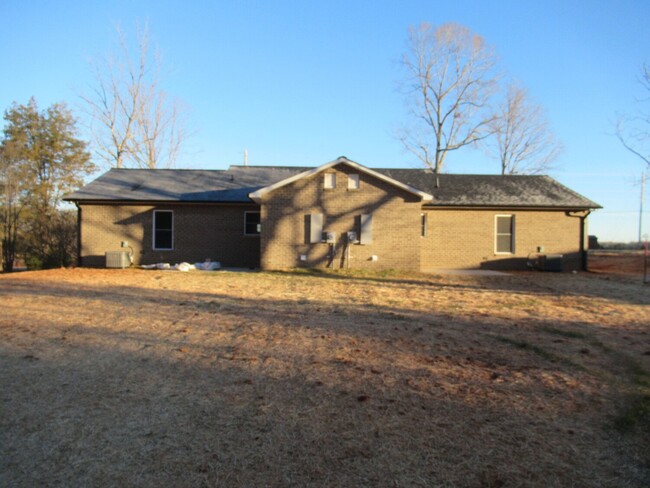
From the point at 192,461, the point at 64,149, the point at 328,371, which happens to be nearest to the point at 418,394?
the point at 328,371

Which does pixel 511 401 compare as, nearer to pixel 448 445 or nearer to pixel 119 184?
pixel 448 445

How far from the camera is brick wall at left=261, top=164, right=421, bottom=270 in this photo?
1612cm

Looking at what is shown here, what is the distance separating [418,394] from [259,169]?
19.2 metres

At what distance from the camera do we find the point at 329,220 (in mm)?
16203

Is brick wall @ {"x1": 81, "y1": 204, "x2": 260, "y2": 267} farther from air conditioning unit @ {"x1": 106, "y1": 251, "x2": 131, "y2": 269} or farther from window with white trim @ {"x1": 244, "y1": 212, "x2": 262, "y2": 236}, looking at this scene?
air conditioning unit @ {"x1": 106, "y1": 251, "x2": 131, "y2": 269}

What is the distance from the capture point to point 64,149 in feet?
103

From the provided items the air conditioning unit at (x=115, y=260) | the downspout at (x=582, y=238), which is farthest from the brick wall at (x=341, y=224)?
the downspout at (x=582, y=238)

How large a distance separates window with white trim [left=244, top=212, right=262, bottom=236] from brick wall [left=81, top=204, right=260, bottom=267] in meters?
0.20

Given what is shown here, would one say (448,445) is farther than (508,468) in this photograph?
Yes

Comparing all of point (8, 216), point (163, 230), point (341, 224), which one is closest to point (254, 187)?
point (163, 230)

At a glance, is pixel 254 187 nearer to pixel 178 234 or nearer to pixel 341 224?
pixel 178 234

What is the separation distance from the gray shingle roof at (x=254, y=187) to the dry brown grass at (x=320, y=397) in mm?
10489

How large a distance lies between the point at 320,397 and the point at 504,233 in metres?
17.1

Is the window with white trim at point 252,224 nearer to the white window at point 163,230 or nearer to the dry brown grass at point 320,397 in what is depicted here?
the white window at point 163,230
